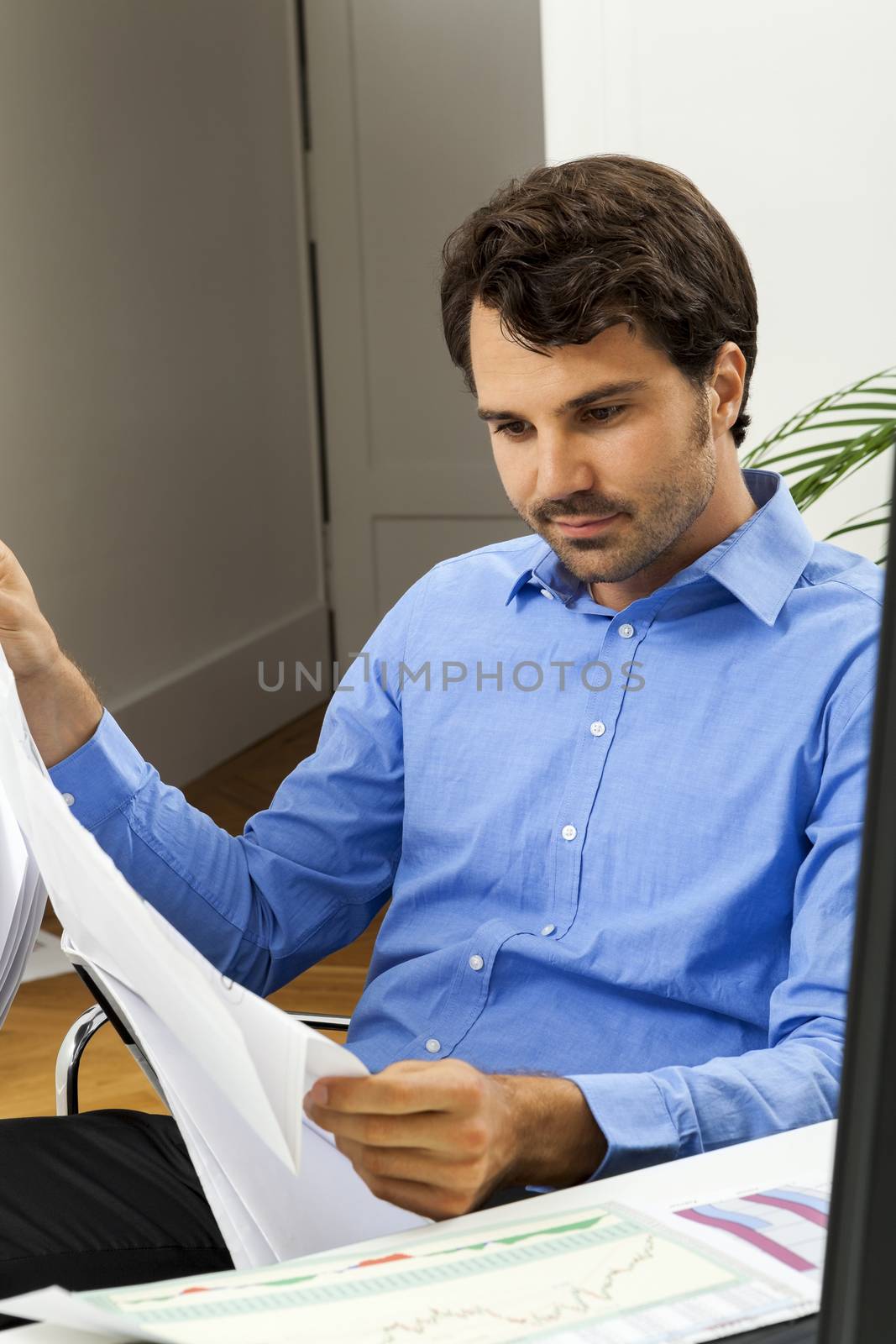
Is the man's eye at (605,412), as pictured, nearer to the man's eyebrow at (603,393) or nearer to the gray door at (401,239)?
the man's eyebrow at (603,393)

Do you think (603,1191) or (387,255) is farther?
(387,255)

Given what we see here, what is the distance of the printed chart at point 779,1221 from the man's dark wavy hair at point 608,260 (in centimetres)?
72

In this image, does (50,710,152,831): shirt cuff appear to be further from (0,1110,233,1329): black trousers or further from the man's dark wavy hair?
the man's dark wavy hair

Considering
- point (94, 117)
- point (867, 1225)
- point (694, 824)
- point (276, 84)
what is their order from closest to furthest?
point (867, 1225), point (694, 824), point (94, 117), point (276, 84)

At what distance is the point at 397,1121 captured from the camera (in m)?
0.79

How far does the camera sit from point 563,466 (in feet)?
4.13

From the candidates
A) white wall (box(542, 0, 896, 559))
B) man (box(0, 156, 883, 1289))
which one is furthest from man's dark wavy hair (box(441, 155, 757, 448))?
white wall (box(542, 0, 896, 559))

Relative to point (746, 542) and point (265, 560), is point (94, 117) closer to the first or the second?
point (265, 560)

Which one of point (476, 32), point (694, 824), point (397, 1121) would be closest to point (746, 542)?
point (694, 824)

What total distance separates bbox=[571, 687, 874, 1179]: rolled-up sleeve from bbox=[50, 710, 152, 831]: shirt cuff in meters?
0.50

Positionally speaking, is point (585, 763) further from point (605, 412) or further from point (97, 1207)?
point (97, 1207)

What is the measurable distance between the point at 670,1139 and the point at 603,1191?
7.5 inches

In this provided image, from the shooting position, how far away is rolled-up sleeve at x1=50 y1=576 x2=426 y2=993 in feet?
4.25

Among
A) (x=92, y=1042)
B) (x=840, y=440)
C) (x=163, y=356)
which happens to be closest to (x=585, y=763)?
(x=840, y=440)
